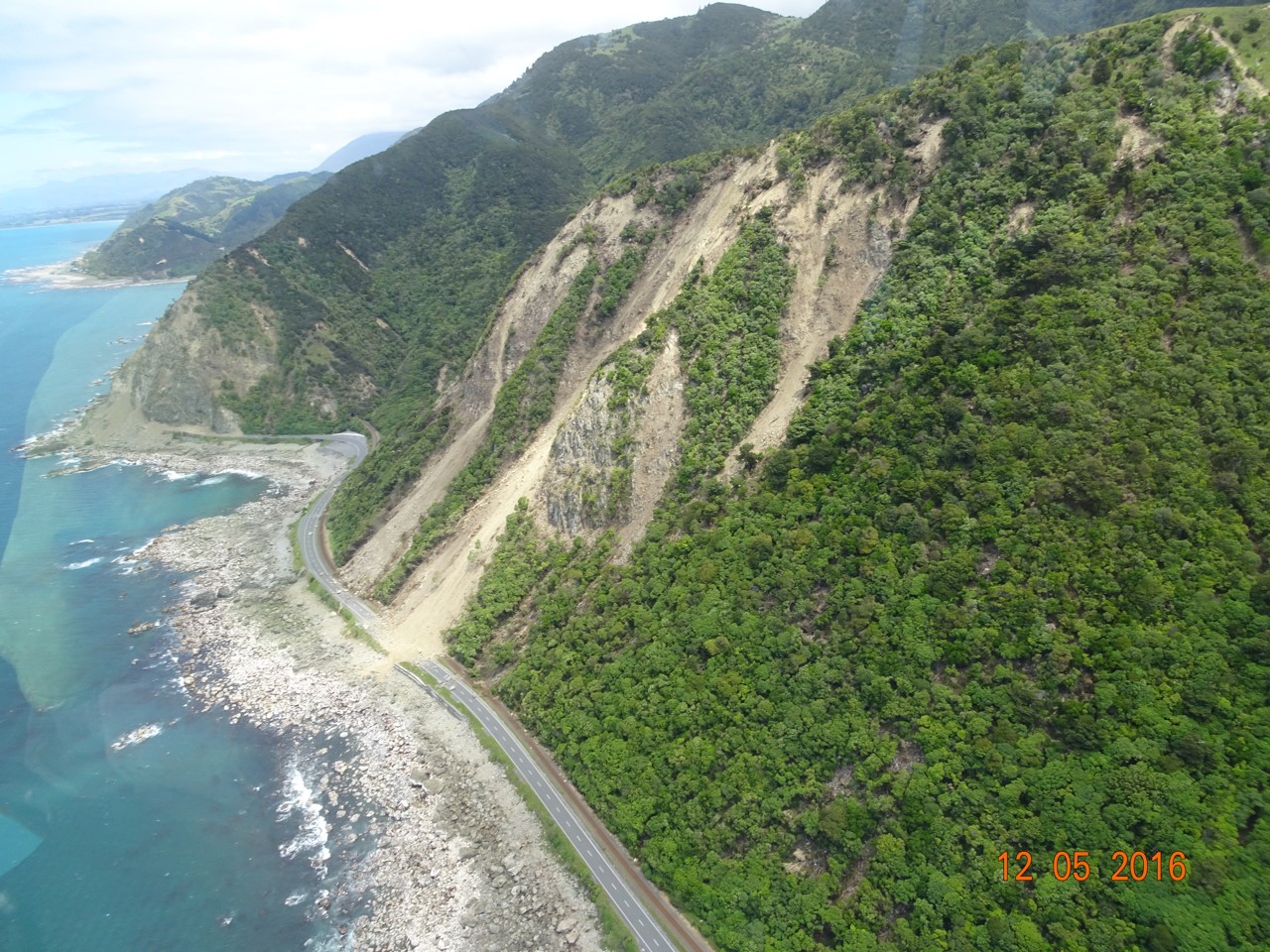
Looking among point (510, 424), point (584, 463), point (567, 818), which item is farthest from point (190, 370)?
point (567, 818)

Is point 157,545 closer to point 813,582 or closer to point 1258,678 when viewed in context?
point 813,582

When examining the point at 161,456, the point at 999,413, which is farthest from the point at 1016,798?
the point at 161,456

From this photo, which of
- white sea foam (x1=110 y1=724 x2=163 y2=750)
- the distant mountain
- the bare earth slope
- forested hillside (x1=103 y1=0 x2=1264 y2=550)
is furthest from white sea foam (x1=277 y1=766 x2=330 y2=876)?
forested hillside (x1=103 y1=0 x2=1264 y2=550)

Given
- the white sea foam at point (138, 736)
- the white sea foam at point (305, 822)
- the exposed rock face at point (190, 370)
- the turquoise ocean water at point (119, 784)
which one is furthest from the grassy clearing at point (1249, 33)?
the exposed rock face at point (190, 370)

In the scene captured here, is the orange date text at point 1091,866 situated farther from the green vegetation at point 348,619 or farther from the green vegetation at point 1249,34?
the green vegetation at point 348,619

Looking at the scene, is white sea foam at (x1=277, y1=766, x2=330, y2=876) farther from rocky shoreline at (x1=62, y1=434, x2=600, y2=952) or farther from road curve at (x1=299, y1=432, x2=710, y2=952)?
road curve at (x1=299, y1=432, x2=710, y2=952)

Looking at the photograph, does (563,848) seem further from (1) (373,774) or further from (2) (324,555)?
(2) (324,555)
